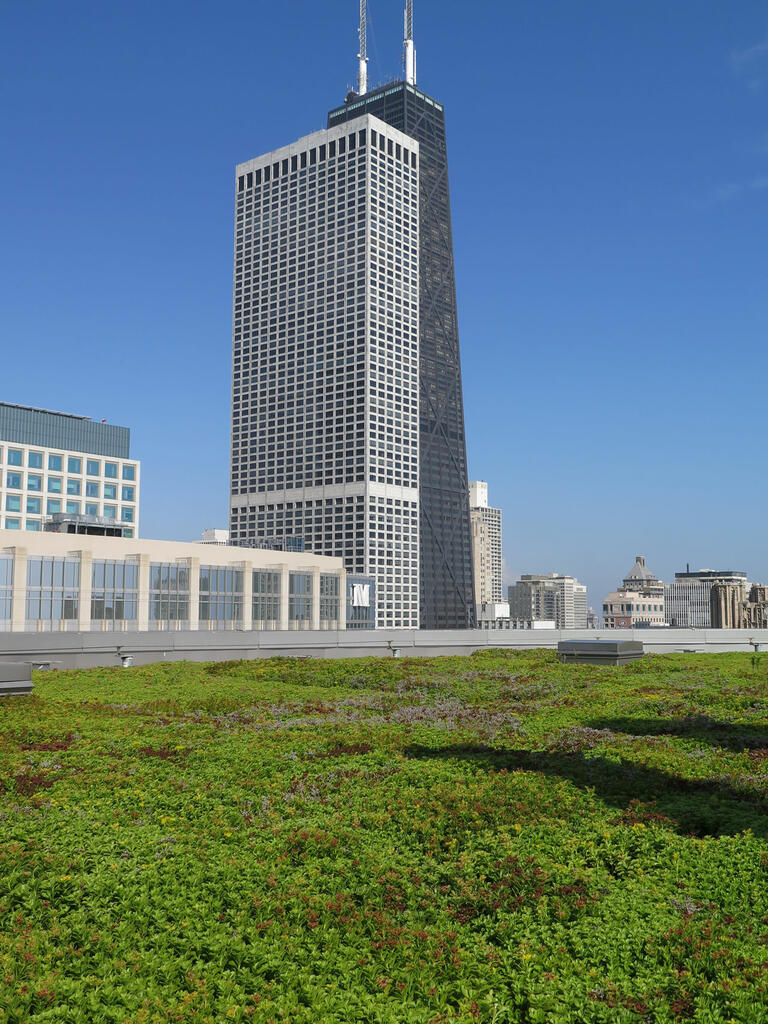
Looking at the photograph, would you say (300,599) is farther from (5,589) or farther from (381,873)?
(381,873)

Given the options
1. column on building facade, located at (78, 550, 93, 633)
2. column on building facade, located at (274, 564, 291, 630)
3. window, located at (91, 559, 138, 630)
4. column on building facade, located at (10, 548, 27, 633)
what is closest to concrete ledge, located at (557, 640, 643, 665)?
column on building facade, located at (78, 550, 93, 633)

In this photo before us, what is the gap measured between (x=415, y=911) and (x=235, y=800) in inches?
186

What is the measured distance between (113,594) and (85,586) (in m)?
3.41

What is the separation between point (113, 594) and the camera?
3081 inches

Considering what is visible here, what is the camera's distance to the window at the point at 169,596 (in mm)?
81125

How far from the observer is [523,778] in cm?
1449

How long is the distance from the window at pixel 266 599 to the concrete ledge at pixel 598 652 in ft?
187

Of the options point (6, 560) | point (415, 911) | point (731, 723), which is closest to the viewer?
point (415, 911)

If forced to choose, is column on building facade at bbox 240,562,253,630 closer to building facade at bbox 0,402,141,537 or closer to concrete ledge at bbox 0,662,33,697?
concrete ledge at bbox 0,662,33,697

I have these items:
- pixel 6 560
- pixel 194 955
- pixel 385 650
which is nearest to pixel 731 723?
pixel 194 955

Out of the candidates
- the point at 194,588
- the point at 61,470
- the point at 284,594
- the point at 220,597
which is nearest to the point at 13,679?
the point at 194,588

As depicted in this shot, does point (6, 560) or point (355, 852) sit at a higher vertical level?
point (6, 560)

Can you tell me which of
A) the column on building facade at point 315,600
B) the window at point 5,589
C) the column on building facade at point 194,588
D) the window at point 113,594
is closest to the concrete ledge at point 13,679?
the window at point 5,589

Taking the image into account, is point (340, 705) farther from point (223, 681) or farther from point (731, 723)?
point (731, 723)
